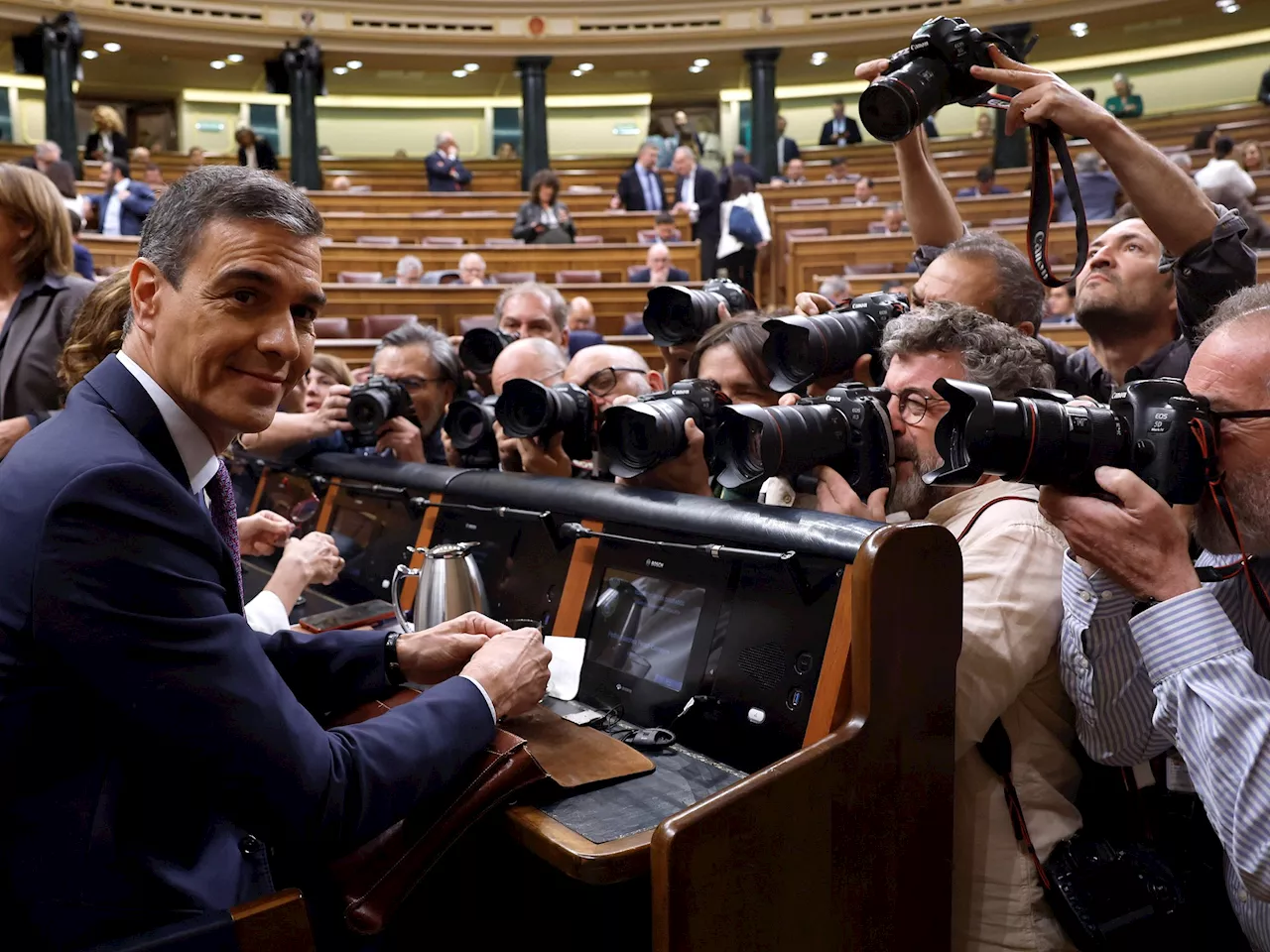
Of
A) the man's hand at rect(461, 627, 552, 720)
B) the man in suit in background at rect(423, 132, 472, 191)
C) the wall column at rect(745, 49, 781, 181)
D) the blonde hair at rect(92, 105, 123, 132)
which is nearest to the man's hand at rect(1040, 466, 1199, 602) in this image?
the man's hand at rect(461, 627, 552, 720)

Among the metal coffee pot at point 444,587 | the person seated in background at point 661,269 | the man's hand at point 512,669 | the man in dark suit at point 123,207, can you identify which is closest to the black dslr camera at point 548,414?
the metal coffee pot at point 444,587

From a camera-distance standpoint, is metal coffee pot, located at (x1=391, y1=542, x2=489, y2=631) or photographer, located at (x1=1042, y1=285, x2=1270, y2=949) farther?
metal coffee pot, located at (x1=391, y1=542, x2=489, y2=631)

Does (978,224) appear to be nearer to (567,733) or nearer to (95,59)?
(567,733)

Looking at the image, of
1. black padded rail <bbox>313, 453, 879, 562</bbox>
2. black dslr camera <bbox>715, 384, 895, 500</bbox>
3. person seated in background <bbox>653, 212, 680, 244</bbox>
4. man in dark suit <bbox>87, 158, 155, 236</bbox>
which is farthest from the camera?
man in dark suit <bbox>87, 158, 155, 236</bbox>

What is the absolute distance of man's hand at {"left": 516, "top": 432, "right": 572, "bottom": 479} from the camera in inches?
71.8

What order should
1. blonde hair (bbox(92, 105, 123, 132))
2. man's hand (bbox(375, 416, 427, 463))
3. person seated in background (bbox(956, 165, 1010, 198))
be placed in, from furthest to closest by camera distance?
blonde hair (bbox(92, 105, 123, 132)) < person seated in background (bbox(956, 165, 1010, 198)) < man's hand (bbox(375, 416, 427, 463))

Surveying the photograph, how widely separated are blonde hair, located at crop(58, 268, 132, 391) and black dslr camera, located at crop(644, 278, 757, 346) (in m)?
0.82

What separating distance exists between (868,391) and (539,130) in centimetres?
1020

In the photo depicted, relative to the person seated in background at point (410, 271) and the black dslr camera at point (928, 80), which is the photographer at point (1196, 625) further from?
the person seated in background at point (410, 271)

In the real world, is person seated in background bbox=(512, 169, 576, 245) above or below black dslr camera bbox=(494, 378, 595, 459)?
above

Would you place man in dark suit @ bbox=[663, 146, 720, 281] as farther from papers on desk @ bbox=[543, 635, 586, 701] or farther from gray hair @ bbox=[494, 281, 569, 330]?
papers on desk @ bbox=[543, 635, 586, 701]

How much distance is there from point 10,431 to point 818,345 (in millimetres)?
1540

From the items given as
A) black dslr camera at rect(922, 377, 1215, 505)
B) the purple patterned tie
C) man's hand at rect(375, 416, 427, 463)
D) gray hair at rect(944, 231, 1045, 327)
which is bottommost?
man's hand at rect(375, 416, 427, 463)

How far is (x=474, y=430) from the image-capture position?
6.71ft
